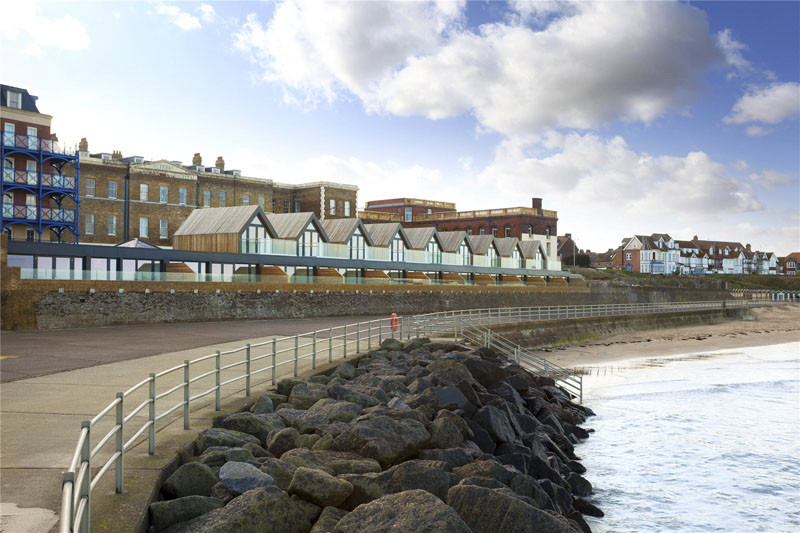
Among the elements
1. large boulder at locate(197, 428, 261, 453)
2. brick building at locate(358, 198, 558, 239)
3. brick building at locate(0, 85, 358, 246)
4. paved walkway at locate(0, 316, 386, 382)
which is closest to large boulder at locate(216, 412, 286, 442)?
large boulder at locate(197, 428, 261, 453)

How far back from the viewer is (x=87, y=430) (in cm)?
420

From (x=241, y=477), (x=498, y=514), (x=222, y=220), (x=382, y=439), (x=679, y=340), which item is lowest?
(x=679, y=340)

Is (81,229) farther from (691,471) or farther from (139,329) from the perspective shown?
(691,471)

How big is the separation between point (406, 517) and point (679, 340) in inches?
1613

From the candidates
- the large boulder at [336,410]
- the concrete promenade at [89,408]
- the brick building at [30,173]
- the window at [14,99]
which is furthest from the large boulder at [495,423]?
the window at [14,99]

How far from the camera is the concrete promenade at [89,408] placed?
523 centimetres

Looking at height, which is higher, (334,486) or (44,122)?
(44,122)

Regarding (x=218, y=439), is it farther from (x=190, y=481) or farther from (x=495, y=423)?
(x=495, y=423)

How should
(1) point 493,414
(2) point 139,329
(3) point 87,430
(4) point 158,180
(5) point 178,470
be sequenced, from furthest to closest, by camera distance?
(4) point 158,180
(2) point 139,329
(1) point 493,414
(5) point 178,470
(3) point 87,430

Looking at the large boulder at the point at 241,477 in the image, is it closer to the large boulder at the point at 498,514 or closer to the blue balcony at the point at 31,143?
the large boulder at the point at 498,514

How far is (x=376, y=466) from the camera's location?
7793mm

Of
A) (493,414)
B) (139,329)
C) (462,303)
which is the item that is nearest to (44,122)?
(139,329)

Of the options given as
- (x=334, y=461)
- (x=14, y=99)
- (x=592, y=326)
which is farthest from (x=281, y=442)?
(x=14, y=99)

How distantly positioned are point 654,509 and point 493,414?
321cm
